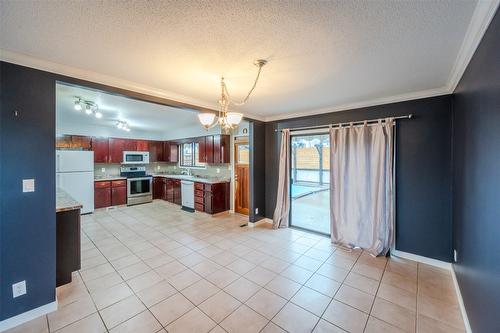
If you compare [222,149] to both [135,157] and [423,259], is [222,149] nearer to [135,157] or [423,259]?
[135,157]

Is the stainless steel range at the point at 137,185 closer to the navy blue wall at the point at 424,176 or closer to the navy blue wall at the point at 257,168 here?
the navy blue wall at the point at 257,168

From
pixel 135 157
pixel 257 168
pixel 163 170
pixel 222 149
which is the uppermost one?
pixel 222 149

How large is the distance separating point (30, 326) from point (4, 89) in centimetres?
212

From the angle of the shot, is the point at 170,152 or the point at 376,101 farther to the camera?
the point at 170,152

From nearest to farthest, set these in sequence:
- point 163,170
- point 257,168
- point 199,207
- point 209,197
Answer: point 257,168 → point 209,197 → point 199,207 → point 163,170

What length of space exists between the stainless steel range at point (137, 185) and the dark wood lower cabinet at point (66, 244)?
4073 mm

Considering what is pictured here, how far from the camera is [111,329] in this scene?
182 centimetres

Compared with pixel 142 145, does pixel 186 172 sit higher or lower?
lower

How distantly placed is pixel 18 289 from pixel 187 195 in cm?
407

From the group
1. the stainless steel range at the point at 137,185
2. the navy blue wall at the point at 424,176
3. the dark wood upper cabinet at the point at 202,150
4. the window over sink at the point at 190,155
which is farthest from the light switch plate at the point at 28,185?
the stainless steel range at the point at 137,185

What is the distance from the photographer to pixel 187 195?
5945 mm

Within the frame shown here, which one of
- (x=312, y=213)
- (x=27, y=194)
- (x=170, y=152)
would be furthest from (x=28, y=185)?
(x=170, y=152)

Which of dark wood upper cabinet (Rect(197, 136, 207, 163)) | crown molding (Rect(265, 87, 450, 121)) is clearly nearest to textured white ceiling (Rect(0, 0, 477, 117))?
crown molding (Rect(265, 87, 450, 121))

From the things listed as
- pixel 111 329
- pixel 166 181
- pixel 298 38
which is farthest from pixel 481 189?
pixel 166 181
